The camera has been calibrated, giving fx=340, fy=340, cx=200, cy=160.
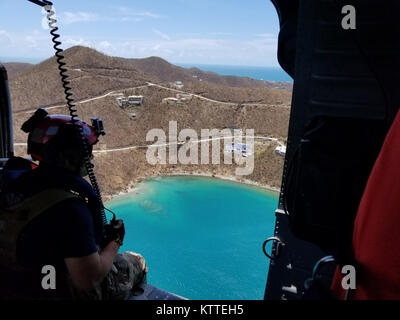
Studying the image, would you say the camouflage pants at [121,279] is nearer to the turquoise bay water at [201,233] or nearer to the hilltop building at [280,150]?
the turquoise bay water at [201,233]

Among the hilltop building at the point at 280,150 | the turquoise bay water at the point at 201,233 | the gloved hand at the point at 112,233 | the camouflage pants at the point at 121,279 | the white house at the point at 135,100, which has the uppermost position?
the white house at the point at 135,100

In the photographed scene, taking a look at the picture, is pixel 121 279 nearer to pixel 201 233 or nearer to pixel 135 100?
pixel 201 233

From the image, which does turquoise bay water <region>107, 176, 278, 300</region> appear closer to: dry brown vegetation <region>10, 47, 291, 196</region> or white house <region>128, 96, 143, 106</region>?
dry brown vegetation <region>10, 47, 291, 196</region>

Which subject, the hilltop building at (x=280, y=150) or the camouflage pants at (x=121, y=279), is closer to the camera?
the camouflage pants at (x=121, y=279)

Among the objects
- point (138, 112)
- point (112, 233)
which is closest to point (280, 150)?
point (138, 112)

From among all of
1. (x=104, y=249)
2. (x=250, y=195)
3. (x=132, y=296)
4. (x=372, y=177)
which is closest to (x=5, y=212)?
(x=104, y=249)

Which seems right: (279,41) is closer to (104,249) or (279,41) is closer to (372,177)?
(372,177)

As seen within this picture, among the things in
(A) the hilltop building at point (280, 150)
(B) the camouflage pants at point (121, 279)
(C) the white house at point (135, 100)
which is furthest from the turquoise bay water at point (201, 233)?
(B) the camouflage pants at point (121, 279)
